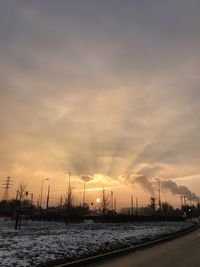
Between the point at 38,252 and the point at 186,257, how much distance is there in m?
5.83

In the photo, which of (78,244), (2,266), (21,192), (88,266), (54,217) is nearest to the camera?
(2,266)

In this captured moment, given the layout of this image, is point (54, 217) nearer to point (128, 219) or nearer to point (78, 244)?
point (128, 219)

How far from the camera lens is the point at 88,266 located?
1226 cm

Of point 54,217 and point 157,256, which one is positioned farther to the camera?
point 54,217

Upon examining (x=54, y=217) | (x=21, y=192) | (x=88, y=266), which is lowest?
(x=88, y=266)

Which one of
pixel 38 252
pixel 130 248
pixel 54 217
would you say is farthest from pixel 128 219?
pixel 38 252

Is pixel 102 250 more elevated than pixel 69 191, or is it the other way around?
pixel 69 191

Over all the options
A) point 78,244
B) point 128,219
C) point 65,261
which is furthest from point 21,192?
point 65,261

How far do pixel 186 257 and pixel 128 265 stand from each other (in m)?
3.25

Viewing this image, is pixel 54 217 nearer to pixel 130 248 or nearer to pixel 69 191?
pixel 69 191

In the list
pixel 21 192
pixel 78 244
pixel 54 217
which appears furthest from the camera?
pixel 21 192

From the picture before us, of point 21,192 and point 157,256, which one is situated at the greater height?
Answer: point 21,192

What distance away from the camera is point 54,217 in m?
57.7

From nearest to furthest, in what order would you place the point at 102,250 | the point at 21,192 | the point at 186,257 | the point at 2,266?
the point at 2,266 < the point at 186,257 < the point at 102,250 < the point at 21,192
